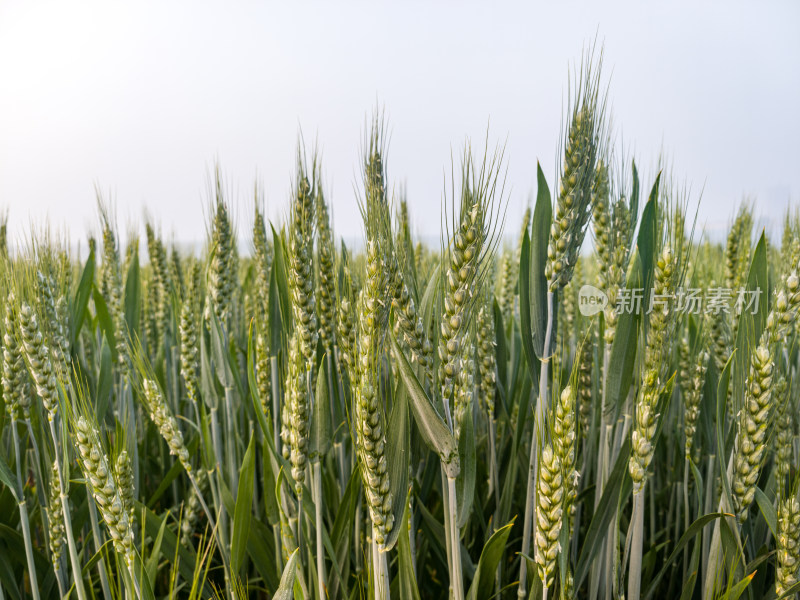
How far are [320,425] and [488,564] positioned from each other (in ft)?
1.33

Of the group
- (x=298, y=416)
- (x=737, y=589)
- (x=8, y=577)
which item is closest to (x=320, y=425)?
(x=298, y=416)

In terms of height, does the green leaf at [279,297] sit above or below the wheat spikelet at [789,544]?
above

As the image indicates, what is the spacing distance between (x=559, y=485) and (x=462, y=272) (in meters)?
0.32

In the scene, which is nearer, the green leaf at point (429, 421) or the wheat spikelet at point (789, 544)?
the green leaf at point (429, 421)

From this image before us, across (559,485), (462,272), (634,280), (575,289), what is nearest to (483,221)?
(462,272)

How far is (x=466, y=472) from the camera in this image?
98 centimetres

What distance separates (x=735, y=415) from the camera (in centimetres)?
101

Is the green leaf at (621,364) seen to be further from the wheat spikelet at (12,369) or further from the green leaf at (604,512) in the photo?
the wheat spikelet at (12,369)

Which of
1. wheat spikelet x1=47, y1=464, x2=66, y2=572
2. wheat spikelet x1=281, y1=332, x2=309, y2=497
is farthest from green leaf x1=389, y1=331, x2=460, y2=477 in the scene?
wheat spikelet x1=47, y1=464, x2=66, y2=572

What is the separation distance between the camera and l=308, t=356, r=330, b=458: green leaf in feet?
3.40

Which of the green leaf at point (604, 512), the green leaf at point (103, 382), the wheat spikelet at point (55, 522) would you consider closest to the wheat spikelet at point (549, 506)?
the green leaf at point (604, 512)

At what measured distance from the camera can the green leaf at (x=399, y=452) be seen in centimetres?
82

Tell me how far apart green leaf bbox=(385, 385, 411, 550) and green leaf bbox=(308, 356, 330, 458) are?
0.24 metres

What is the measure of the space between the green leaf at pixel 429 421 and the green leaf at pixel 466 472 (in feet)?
0.42
